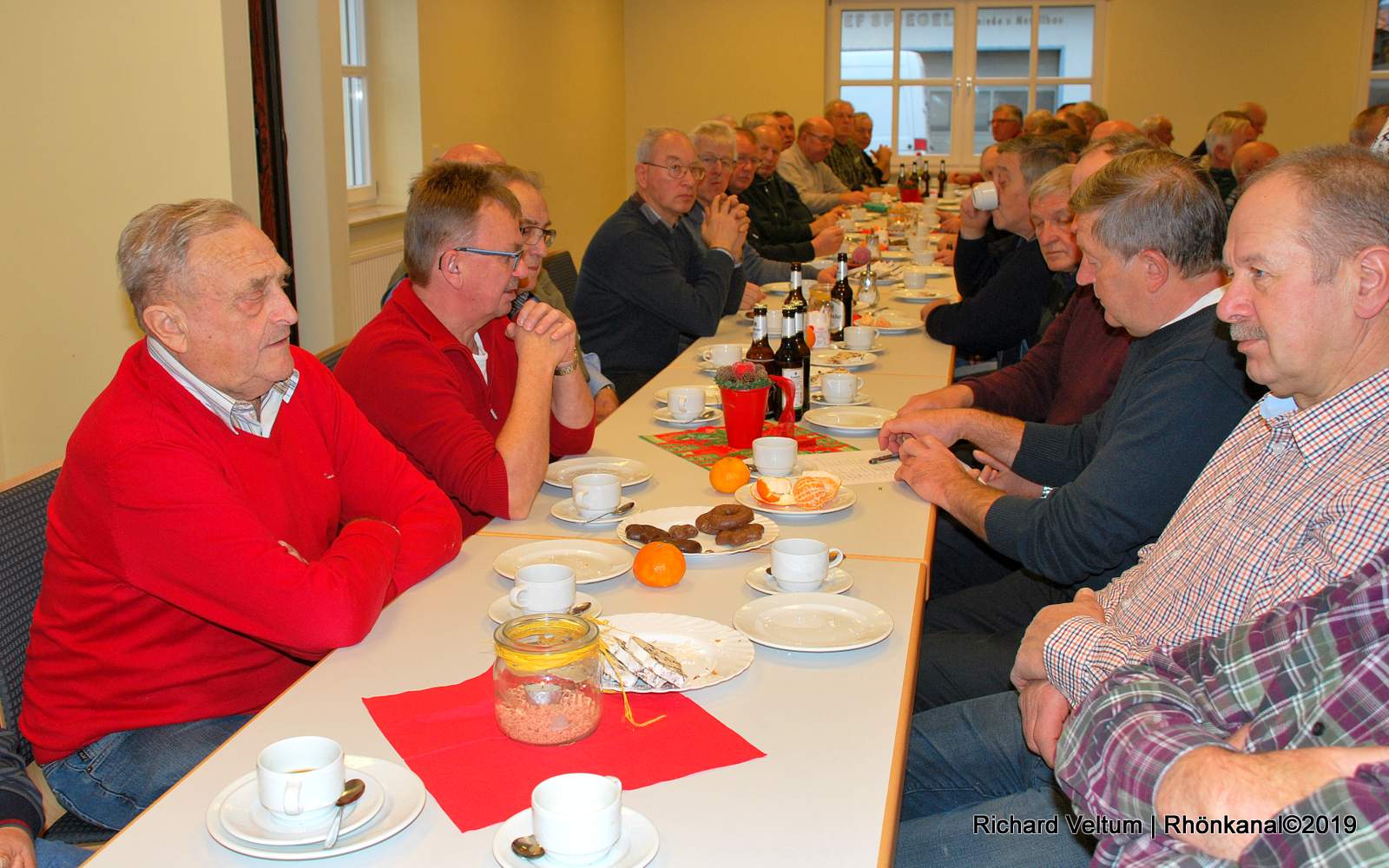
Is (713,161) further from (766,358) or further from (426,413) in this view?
(426,413)

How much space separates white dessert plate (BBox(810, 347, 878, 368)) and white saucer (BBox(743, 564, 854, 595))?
158 centimetres

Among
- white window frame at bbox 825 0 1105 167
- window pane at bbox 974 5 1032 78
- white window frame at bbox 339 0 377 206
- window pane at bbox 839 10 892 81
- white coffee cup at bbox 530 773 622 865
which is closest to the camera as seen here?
white coffee cup at bbox 530 773 622 865

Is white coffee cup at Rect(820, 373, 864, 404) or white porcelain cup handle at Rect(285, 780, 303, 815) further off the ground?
white coffee cup at Rect(820, 373, 864, 404)

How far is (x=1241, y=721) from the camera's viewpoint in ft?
4.31

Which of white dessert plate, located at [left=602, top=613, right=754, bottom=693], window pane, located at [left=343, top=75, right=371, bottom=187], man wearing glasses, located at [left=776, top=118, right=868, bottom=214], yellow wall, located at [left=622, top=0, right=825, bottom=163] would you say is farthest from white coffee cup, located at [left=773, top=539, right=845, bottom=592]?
yellow wall, located at [left=622, top=0, right=825, bottom=163]

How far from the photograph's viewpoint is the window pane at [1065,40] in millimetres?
11320

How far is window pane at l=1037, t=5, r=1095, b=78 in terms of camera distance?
37.1 feet

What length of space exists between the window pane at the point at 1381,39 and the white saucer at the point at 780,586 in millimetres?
11278

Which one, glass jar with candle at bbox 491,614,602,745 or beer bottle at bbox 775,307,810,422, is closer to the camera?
glass jar with candle at bbox 491,614,602,745

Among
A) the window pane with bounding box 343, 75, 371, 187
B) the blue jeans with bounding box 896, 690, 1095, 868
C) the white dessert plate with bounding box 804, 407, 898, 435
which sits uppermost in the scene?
the window pane with bounding box 343, 75, 371, 187

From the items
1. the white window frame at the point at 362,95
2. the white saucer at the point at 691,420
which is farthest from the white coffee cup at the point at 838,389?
the white window frame at the point at 362,95

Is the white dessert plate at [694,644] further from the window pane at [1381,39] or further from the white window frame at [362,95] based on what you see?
the window pane at [1381,39]

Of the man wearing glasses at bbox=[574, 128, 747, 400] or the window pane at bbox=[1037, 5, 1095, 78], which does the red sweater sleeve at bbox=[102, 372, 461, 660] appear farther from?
the window pane at bbox=[1037, 5, 1095, 78]

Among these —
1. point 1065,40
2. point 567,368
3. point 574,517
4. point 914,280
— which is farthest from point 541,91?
point 574,517
